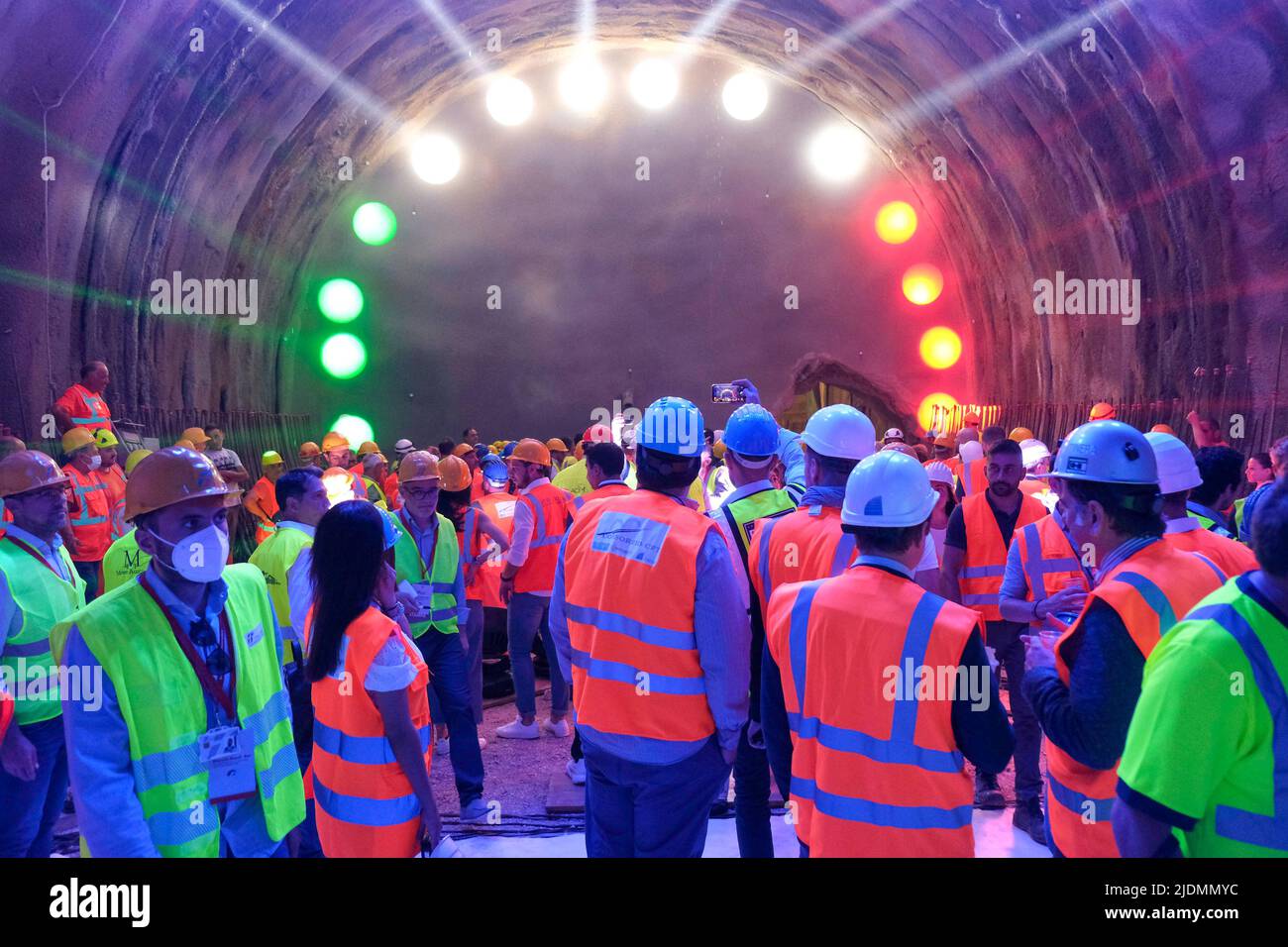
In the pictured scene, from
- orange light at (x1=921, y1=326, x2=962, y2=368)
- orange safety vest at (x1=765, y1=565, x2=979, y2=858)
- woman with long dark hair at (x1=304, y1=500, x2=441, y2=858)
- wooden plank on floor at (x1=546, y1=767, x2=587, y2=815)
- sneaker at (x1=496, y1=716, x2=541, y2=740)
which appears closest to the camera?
orange safety vest at (x1=765, y1=565, x2=979, y2=858)

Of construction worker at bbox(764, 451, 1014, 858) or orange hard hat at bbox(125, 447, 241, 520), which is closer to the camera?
construction worker at bbox(764, 451, 1014, 858)

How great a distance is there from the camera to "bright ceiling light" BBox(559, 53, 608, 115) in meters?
19.2

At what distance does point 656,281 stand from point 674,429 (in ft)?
53.1

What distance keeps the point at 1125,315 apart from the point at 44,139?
11965 millimetres

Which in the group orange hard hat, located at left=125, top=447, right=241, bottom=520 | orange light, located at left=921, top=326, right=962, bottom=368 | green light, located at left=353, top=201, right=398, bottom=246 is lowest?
orange hard hat, located at left=125, top=447, right=241, bottom=520

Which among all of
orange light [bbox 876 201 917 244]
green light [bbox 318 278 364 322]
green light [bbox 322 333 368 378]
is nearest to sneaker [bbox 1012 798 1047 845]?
orange light [bbox 876 201 917 244]

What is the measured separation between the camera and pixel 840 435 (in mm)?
4070

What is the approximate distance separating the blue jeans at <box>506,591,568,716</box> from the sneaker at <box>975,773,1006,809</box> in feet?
9.48

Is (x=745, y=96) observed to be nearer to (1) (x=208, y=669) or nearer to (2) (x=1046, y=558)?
(2) (x=1046, y=558)

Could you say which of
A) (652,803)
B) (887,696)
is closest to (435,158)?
(652,803)

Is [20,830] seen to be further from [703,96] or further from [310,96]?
[703,96]

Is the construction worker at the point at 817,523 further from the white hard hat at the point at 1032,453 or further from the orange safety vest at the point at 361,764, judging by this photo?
the white hard hat at the point at 1032,453

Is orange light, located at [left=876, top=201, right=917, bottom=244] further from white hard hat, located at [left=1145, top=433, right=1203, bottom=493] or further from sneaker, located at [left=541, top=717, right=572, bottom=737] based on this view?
white hard hat, located at [left=1145, top=433, right=1203, bottom=493]
